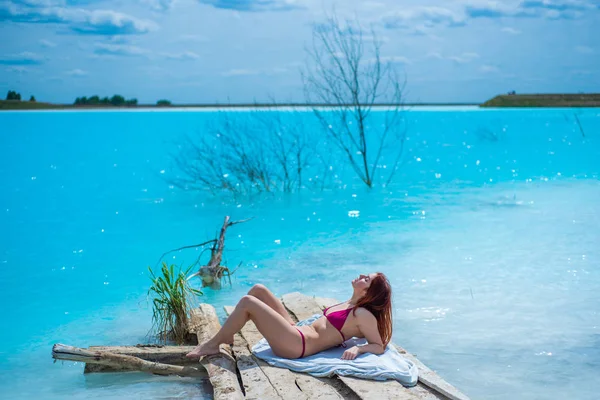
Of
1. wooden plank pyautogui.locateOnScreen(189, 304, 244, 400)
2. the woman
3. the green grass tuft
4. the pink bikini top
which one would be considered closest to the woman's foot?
wooden plank pyautogui.locateOnScreen(189, 304, 244, 400)

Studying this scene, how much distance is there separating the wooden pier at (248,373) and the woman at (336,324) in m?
0.26

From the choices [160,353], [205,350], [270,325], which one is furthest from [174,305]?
[270,325]

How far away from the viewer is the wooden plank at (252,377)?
5.61 metres

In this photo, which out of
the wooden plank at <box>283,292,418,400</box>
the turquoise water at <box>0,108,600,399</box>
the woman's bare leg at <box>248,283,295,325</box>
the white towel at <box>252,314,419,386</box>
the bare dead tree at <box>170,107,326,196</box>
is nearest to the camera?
the wooden plank at <box>283,292,418,400</box>

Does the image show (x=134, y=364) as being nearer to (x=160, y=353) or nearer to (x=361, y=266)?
(x=160, y=353)

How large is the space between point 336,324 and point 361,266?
6.87 meters

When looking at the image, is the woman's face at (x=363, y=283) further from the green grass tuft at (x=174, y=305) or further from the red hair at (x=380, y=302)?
the green grass tuft at (x=174, y=305)

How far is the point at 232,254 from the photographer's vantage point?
1498cm

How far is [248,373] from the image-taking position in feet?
19.8

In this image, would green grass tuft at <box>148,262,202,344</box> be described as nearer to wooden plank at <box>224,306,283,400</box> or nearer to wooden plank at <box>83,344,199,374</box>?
wooden plank at <box>83,344,199,374</box>

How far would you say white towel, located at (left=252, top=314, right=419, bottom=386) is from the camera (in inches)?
225

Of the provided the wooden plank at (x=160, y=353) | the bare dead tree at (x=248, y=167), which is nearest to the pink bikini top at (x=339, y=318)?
the wooden plank at (x=160, y=353)

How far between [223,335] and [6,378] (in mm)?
3193

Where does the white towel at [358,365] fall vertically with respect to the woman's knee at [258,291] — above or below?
below
